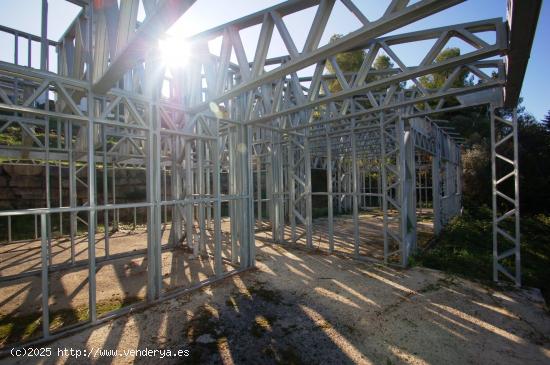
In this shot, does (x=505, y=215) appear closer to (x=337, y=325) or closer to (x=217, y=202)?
(x=337, y=325)

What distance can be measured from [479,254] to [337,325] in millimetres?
5852

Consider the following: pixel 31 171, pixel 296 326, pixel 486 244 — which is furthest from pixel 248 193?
pixel 31 171

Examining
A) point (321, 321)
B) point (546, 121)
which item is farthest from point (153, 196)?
point (546, 121)

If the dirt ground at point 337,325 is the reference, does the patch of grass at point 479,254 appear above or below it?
above

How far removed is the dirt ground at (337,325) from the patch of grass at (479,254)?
2.42 ft

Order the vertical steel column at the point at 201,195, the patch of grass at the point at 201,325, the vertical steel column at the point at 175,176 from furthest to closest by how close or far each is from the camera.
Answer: the vertical steel column at the point at 175,176, the vertical steel column at the point at 201,195, the patch of grass at the point at 201,325

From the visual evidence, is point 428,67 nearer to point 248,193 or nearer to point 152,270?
point 248,193

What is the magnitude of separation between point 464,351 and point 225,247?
274 inches

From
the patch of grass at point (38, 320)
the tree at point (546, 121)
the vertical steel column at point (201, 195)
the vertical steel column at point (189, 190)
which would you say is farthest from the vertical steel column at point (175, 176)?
the tree at point (546, 121)

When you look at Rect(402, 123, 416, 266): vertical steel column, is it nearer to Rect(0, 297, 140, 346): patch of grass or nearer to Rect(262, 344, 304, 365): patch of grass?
Rect(262, 344, 304, 365): patch of grass

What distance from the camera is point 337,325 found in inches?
159

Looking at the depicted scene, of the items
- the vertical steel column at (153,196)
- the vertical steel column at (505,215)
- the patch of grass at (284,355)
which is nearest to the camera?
the patch of grass at (284,355)

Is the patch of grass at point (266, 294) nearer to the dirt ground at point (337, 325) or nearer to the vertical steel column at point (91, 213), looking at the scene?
the dirt ground at point (337, 325)

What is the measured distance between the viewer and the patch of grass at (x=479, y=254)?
19.5 feet
